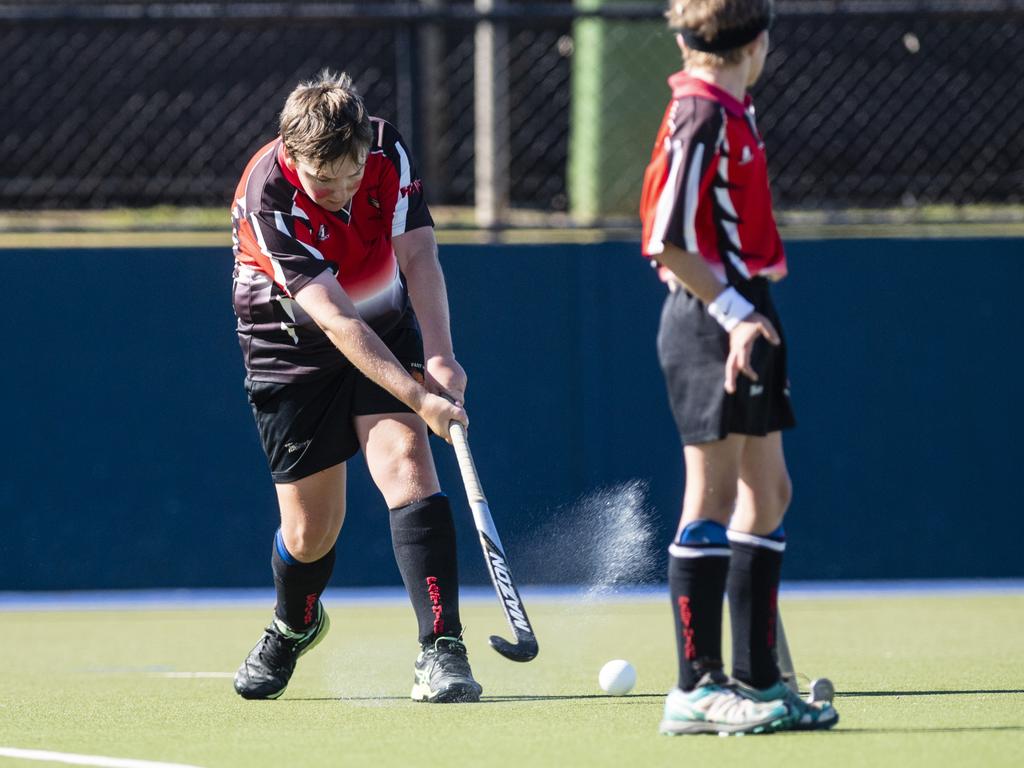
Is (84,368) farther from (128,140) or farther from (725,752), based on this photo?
(725,752)

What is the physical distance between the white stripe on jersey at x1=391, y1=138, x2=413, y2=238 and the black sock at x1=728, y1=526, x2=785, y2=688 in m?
1.42

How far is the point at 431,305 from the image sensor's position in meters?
4.72

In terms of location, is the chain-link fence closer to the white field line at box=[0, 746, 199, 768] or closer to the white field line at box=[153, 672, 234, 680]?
the white field line at box=[153, 672, 234, 680]

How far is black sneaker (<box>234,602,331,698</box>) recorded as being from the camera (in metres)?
4.84

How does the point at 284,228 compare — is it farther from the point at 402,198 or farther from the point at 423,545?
the point at 423,545

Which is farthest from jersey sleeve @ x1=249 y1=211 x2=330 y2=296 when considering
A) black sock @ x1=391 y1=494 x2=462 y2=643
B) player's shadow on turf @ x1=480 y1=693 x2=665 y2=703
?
player's shadow on turf @ x1=480 y1=693 x2=665 y2=703

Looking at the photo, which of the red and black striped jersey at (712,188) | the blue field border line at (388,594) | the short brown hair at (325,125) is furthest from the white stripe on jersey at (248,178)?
the blue field border line at (388,594)

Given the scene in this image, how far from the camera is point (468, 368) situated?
7.74 metres

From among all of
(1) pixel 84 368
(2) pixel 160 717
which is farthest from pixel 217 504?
(2) pixel 160 717

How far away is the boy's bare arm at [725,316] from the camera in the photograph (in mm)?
3658

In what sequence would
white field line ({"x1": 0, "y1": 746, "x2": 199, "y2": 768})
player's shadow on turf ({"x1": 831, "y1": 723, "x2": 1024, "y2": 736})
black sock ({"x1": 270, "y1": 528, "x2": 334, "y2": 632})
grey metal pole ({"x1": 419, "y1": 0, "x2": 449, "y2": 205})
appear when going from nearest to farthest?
1. white field line ({"x1": 0, "y1": 746, "x2": 199, "y2": 768})
2. player's shadow on turf ({"x1": 831, "y1": 723, "x2": 1024, "y2": 736})
3. black sock ({"x1": 270, "y1": 528, "x2": 334, "y2": 632})
4. grey metal pole ({"x1": 419, "y1": 0, "x2": 449, "y2": 205})

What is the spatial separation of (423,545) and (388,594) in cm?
328

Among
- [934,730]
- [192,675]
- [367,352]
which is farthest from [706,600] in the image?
[192,675]

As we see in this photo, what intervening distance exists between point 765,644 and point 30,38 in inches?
272
